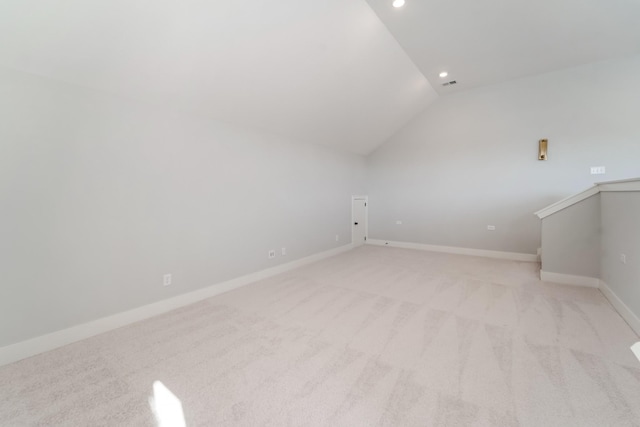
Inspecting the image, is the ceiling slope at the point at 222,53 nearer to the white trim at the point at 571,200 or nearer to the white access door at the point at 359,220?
the white access door at the point at 359,220

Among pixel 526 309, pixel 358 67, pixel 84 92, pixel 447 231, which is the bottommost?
pixel 526 309

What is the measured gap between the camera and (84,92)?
2.39 metres

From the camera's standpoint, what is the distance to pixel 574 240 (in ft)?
12.2

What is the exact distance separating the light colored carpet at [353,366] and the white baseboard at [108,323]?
0.33ft

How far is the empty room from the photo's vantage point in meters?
1.74

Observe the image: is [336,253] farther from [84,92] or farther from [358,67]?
[84,92]

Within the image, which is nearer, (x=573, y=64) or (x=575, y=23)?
(x=575, y=23)

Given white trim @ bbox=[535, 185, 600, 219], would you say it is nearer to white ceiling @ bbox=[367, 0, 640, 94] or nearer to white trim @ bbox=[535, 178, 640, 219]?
white trim @ bbox=[535, 178, 640, 219]

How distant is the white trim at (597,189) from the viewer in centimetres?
266

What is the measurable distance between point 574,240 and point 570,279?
1.92 feet

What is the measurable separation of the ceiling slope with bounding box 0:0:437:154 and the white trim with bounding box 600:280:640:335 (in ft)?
14.0

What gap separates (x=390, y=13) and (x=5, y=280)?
4754mm

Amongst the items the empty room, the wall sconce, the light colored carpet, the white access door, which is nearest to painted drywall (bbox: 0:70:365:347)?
the empty room

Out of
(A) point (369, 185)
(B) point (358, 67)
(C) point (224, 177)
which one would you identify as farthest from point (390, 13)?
(A) point (369, 185)
